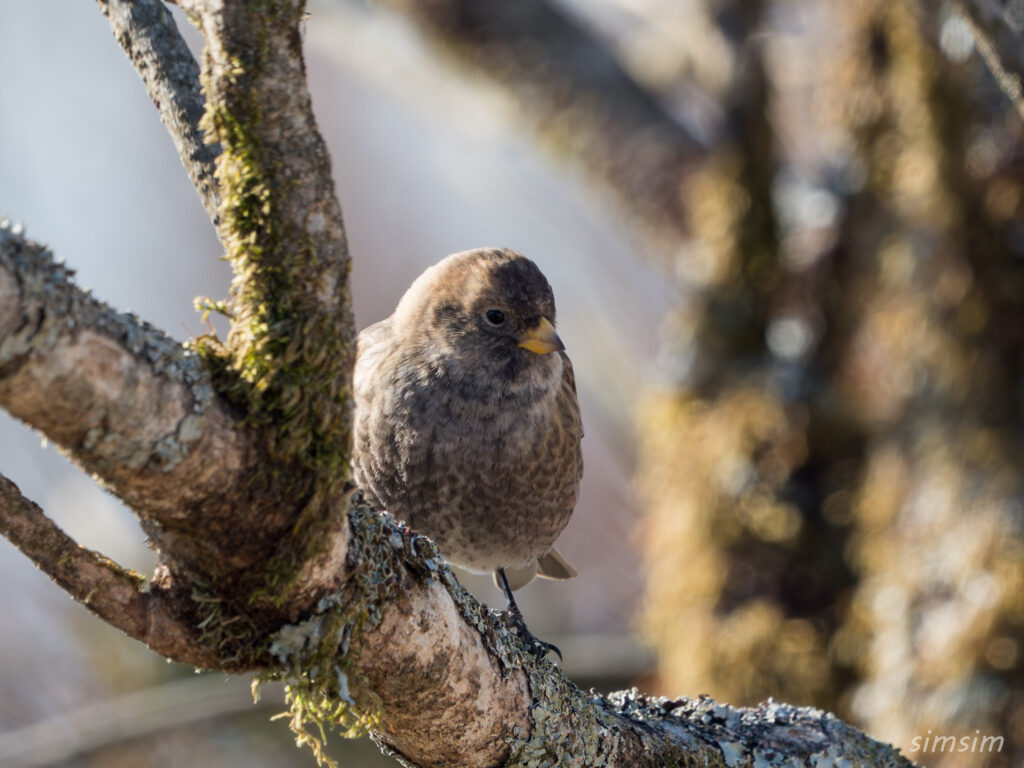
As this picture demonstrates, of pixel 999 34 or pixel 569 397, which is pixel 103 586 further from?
pixel 999 34

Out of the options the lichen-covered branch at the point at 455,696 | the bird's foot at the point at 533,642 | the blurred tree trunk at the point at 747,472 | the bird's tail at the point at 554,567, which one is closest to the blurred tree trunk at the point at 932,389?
the blurred tree trunk at the point at 747,472

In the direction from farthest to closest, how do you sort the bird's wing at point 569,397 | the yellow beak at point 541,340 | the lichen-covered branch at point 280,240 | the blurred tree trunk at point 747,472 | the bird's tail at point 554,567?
the blurred tree trunk at point 747,472, the bird's tail at point 554,567, the bird's wing at point 569,397, the yellow beak at point 541,340, the lichen-covered branch at point 280,240

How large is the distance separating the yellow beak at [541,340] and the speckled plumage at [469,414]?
0.01 meters

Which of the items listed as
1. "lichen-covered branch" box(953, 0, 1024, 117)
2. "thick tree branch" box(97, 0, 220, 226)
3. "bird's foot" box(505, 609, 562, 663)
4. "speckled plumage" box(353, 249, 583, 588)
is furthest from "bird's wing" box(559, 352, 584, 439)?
"thick tree branch" box(97, 0, 220, 226)

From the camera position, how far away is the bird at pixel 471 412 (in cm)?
310

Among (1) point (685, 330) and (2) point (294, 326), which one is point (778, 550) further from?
(2) point (294, 326)

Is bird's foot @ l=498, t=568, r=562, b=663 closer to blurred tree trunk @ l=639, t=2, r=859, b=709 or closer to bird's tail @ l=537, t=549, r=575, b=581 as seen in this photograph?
bird's tail @ l=537, t=549, r=575, b=581

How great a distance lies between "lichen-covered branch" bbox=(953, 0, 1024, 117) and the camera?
2.59 m

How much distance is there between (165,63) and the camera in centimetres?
200

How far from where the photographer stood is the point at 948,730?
4.51 metres

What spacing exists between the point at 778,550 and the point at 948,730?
1273 millimetres

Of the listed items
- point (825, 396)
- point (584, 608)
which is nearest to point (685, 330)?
point (825, 396)

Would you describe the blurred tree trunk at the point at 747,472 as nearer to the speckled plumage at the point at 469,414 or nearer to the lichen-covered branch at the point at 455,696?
the speckled plumage at the point at 469,414

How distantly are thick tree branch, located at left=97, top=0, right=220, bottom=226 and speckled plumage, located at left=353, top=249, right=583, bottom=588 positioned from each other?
1262 millimetres
